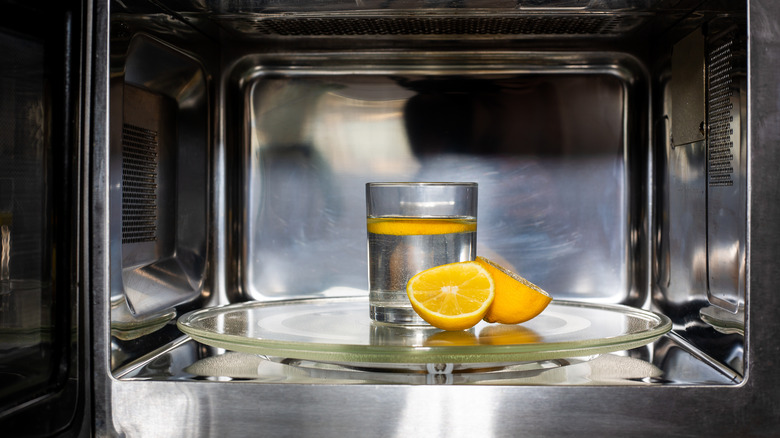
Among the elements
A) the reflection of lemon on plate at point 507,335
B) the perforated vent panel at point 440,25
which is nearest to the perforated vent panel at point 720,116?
the perforated vent panel at point 440,25

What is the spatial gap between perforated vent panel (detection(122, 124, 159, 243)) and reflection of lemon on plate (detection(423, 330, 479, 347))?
290mm

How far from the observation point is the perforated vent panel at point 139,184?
66 centimetres

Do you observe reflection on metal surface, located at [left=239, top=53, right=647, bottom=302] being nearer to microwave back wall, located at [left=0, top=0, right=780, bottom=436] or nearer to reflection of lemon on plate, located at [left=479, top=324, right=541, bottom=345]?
microwave back wall, located at [left=0, top=0, right=780, bottom=436]

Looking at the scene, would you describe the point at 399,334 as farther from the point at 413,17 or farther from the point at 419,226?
the point at 413,17

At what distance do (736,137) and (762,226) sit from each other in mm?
79

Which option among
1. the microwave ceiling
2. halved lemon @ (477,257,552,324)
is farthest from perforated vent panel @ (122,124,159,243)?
halved lemon @ (477,257,552,324)

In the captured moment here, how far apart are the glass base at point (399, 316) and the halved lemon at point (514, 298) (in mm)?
73

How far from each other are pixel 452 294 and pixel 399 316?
0.08 m

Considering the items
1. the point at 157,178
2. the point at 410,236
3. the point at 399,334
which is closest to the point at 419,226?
the point at 410,236

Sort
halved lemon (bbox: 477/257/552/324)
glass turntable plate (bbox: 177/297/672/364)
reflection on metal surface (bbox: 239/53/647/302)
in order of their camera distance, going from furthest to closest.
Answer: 1. reflection on metal surface (bbox: 239/53/647/302)
2. halved lemon (bbox: 477/257/552/324)
3. glass turntable plate (bbox: 177/297/672/364)

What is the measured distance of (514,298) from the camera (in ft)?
2.21

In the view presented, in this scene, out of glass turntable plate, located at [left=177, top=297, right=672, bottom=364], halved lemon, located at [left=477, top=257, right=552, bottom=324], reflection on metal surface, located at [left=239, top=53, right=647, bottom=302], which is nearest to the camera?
glass turntable plate, located at [left=177, top=297, right=672, bottom=364]

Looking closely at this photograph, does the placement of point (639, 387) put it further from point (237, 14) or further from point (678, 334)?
point (237, 14)

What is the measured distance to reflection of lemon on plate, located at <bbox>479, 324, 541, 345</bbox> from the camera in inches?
23.9
